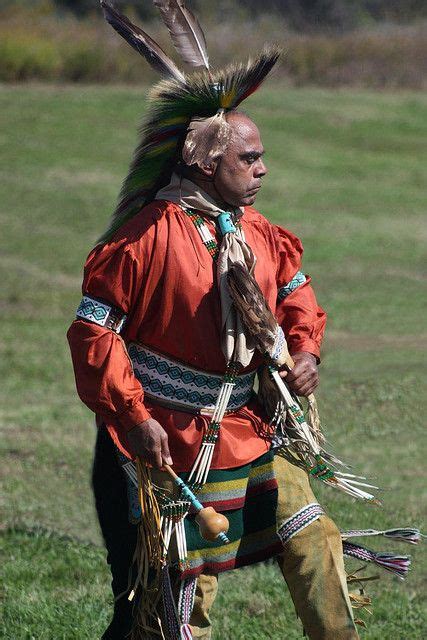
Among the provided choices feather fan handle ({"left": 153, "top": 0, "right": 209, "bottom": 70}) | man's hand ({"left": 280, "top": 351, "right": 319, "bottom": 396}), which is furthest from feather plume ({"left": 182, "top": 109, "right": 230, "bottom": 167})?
man's hand ({"left": 280, "top": 351, "right": 319, "bottom": 396})

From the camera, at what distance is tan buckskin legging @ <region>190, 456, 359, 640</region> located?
418 cm

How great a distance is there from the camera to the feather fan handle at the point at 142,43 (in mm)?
4215

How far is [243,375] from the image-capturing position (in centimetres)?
427

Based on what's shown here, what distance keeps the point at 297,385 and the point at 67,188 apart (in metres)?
13.5

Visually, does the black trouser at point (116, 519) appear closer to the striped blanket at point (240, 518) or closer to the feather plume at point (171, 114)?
the striped blanket at point (240, 518)

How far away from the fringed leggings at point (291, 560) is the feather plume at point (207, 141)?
95 cm

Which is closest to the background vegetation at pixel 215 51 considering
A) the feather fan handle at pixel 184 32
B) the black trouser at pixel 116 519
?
the feather fan handle at pixel 184 32

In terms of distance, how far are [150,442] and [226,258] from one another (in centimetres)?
63

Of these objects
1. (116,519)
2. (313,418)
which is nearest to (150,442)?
(116,519)

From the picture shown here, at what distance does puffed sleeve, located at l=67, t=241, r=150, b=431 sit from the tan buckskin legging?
0.66 meters

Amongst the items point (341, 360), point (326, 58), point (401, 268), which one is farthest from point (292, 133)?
point (341, 360)

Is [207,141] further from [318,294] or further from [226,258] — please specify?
[318,294]

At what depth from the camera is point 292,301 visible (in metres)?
4.48

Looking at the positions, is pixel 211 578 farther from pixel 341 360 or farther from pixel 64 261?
pixel 64 261
